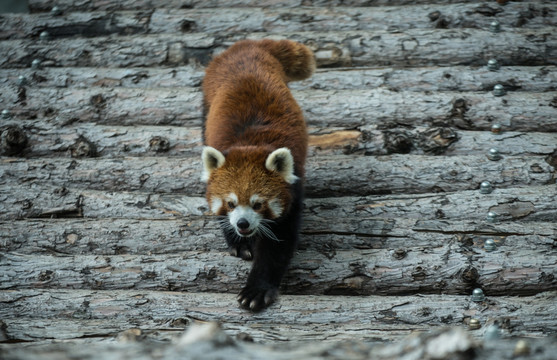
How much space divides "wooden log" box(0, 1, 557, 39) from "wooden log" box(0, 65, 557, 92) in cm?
55

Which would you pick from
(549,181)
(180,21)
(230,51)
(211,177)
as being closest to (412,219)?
(549,181)

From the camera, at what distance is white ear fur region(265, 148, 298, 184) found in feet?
10.9

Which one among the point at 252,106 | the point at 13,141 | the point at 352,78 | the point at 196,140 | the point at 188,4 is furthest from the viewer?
the point at 188,4

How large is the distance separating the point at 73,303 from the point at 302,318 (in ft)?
4.11

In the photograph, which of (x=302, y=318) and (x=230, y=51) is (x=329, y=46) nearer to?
(x=230, y=51)

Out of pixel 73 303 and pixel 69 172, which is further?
pixel 69 172

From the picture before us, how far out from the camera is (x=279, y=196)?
342 cm

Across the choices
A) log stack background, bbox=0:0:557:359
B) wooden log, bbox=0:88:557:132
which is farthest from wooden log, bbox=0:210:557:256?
wooden log, bbox=0:88:557:132

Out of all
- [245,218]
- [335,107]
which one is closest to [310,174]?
[335,107]

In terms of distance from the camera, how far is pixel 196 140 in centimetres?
435

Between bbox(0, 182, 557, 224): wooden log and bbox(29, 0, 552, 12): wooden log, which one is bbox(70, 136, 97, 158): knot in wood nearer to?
bbox(0, 182, 557, 224): wooden log

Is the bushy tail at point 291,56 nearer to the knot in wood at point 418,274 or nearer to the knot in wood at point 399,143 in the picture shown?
the knot in wood at point 399,143

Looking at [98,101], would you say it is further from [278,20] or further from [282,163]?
[282,163]

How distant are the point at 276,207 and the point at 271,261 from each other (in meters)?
0.32
